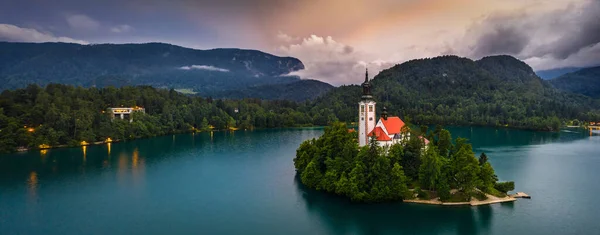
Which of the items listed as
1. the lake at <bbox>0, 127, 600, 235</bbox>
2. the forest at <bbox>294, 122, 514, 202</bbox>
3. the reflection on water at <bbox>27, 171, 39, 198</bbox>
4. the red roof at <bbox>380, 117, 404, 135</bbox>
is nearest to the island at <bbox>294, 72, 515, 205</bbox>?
the forest at <bbox>294, 122, 514, 202</bbox>

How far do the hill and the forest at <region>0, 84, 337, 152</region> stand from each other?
93.3 ft

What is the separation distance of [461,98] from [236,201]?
124669 mm

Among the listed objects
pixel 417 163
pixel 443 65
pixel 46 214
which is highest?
pixel 443 65

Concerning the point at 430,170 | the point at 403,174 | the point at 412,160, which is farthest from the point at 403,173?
the point at 412,160

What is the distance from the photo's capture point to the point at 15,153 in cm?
6100

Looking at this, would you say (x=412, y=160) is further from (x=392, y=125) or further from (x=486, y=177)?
(x=486, y=177)

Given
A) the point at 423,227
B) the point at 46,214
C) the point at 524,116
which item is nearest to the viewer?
the point at 423,227

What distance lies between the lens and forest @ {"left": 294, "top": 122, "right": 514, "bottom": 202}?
32094 mm

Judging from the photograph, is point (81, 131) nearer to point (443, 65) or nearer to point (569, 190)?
point (569, 190)

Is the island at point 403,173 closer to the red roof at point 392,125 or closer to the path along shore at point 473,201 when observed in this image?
the path along shore at point 473,201

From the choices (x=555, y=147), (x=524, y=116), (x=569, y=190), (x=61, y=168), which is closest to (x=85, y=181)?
(x=61, y=168)

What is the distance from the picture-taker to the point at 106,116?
81438 mm

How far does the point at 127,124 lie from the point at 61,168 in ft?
106

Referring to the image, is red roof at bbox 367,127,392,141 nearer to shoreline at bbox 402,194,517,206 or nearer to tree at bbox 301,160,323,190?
tree at bbox 301,160,323,190
